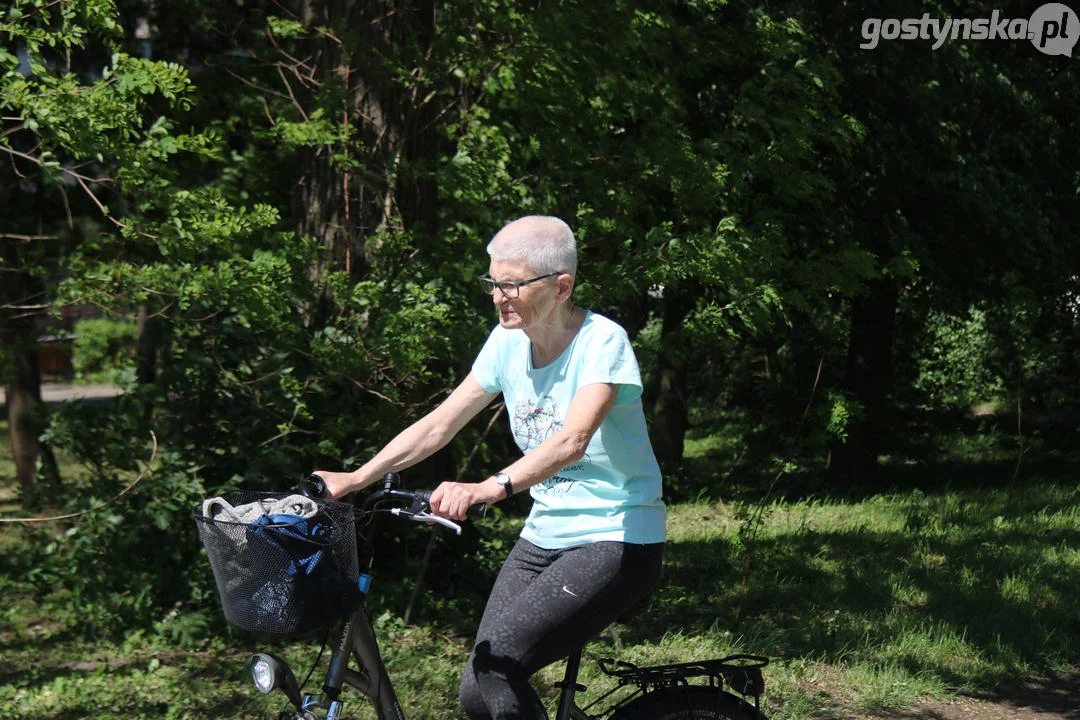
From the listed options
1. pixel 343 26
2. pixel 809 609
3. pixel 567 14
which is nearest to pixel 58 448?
pixel 343 26

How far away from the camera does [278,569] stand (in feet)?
8.50

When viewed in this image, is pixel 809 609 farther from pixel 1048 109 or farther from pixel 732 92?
pixel 1048 109

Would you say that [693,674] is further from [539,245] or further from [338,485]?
[539,245]

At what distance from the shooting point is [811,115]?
7.52 meters

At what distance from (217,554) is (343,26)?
15.0 ft

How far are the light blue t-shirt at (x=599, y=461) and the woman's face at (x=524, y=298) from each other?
11cm

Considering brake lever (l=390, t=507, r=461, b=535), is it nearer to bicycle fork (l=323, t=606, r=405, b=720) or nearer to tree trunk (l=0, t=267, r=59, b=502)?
bicycle fork (l=323, t=606, r=405, b=720)

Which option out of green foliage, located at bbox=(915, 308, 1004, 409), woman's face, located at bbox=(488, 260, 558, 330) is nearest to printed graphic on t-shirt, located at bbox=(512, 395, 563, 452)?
woman's face, located at bbox=(488, 260, 558, 330)

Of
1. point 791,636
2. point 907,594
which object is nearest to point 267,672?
point 791,636

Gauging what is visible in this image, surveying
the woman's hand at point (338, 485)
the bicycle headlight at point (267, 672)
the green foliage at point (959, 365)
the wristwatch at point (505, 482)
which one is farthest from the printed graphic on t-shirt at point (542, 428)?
the green foliage at point (959, 365)

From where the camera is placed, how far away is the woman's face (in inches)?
117

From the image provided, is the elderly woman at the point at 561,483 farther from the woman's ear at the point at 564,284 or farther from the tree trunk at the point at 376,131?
the tree trunk at the point at 376,131

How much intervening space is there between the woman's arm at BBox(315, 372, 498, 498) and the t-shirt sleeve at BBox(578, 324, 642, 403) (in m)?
0.45

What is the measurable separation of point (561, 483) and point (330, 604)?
0.70 m
